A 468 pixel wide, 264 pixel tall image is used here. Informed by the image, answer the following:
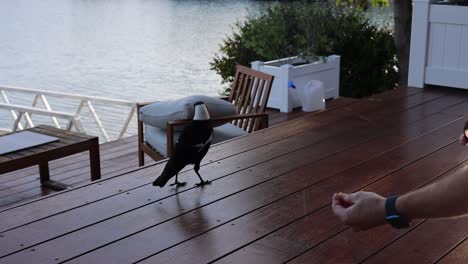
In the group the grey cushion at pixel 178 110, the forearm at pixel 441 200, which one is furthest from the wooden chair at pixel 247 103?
the forearm at pixel 441 200

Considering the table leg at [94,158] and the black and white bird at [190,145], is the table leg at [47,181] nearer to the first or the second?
the table leg at [94,158]

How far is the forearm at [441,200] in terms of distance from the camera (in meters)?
1.30

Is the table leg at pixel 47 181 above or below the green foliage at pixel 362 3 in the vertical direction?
below

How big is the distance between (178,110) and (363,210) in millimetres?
2706

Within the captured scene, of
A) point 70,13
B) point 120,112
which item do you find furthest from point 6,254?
point 70,13

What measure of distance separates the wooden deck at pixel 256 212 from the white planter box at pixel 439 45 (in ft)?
5.85

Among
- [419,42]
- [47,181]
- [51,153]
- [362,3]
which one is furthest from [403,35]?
[51,153]

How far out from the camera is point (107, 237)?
2434mm

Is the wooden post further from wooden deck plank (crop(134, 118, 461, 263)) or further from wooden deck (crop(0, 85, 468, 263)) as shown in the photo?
wooden deck plank (crop(134, 118, 461, 263))

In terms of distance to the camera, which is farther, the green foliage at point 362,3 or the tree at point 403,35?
the green foliage at point 362,3

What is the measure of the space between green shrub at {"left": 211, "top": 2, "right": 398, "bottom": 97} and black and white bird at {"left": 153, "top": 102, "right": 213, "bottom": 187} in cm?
388

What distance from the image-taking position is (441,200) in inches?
52.5

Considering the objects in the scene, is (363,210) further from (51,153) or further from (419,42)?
(419,42)

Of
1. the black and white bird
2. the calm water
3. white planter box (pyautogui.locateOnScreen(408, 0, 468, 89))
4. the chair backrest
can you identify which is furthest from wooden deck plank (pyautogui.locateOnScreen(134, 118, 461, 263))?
the calm water
